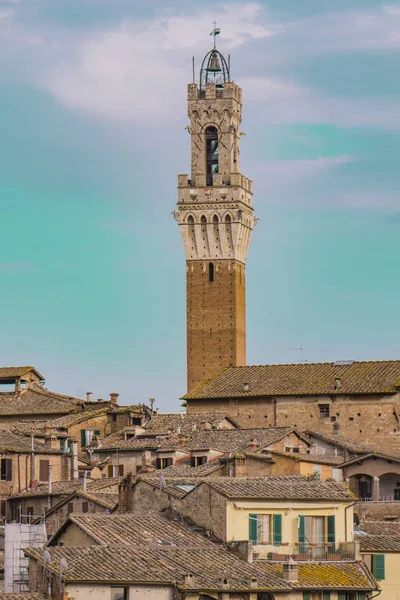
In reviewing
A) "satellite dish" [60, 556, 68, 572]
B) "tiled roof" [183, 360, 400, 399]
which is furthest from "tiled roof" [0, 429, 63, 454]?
"satellite dish" [60, 556, 68, 572]

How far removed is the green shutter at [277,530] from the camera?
134 feet

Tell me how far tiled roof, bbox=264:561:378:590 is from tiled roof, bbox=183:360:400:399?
41458 millimetres

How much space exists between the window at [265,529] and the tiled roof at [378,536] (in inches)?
177

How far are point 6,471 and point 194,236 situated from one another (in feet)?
161

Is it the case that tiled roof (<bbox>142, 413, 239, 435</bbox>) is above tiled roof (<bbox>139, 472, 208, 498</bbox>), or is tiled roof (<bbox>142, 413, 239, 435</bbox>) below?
above

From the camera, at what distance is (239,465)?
180 feet

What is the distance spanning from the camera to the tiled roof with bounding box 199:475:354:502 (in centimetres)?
4103

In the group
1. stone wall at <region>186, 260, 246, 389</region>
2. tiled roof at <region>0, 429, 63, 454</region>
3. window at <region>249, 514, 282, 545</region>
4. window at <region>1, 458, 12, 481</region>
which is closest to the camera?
window at <region>249, 514, 282, 545</region>

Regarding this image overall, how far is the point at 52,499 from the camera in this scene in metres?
58.7

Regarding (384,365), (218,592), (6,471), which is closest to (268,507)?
(218,592)

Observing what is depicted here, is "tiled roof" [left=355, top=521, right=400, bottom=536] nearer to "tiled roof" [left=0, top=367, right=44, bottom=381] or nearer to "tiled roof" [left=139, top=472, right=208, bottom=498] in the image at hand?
"tiled roof" [left=139, top=472, right=208, bottom=498]

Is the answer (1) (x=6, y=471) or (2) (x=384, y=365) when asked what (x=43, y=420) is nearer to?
(2) (x=384, y=365)

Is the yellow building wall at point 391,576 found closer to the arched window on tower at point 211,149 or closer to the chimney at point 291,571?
the chimney at point 291,571

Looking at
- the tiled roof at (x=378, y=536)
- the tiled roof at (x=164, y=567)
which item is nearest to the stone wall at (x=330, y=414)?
the tiled roof at (x=378, y=536)
